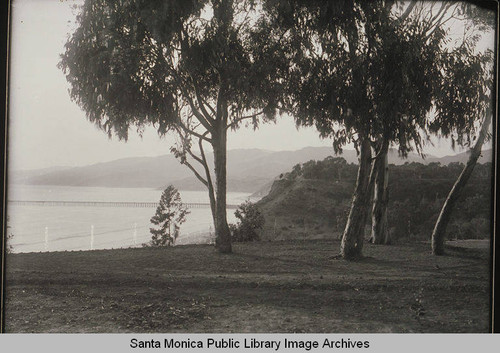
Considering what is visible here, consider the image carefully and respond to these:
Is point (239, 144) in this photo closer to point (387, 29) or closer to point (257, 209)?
point (257, 209)

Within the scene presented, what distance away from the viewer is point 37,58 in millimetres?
4191

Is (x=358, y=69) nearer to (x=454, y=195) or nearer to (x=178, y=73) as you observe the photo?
(x=454, y=195)

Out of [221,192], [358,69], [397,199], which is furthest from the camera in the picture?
[397,199]

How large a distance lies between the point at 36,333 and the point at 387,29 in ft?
16.8

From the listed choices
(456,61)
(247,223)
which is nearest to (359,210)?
(247,223)

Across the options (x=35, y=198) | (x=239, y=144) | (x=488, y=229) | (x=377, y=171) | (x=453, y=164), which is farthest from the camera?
(x=377, y=171)

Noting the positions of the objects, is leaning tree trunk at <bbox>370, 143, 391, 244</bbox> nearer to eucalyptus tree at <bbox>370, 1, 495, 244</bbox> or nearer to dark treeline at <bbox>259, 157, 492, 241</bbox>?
dark treeline at <bbox>259, 157, 492, 241</bbox>

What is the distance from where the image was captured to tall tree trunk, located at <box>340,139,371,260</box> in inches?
222

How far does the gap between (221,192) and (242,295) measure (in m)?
1.93

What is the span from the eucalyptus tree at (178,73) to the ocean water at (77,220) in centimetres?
81

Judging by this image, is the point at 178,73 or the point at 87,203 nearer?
the point at 87,203

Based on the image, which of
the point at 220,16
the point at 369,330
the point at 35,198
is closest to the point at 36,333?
the point at 35,198

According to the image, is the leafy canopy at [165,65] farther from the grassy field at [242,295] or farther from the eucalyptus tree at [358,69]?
the grassy field at [242,295]

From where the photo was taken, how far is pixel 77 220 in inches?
179
